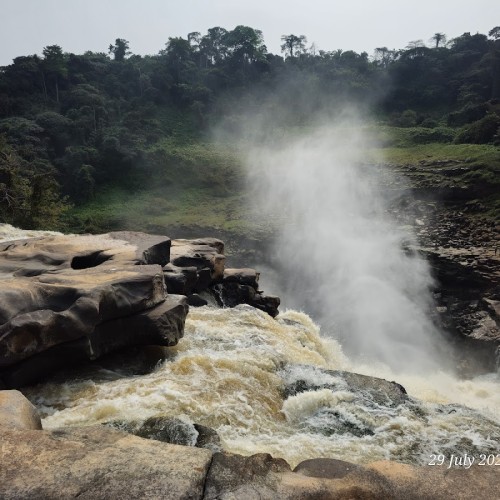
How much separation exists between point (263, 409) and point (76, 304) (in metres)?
3.93

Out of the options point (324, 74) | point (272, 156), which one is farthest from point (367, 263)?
point (324, 74)

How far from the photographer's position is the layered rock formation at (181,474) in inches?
148

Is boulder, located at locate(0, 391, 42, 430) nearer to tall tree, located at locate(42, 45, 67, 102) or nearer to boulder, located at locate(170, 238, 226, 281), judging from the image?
boulder, located at locate(170, 238, 226, 281)

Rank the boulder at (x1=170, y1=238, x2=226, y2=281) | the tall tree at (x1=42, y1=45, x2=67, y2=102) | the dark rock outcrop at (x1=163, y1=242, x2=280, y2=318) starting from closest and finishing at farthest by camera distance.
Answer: the dark rock outcrop at (x1=163, y1=242, x2=280, y2=318) < the boulder at (x1=170, y1=238, x2=226, y2=281) < the tall tree at (x1=42, y1=45, x2=67, y2=102)

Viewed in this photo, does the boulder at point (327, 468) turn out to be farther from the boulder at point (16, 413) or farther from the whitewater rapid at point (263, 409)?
the boulder at point (16, 413)

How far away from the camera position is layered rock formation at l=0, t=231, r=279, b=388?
7.18 m

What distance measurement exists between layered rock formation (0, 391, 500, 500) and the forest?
31196 mm

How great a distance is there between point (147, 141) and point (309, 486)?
50.3 m

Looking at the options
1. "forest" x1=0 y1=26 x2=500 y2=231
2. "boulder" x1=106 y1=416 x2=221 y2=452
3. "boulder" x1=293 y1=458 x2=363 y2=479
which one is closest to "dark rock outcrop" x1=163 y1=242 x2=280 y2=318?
"boulder" x1=106 y1=416 x2=221 y2=452

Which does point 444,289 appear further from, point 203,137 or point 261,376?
point 203,137

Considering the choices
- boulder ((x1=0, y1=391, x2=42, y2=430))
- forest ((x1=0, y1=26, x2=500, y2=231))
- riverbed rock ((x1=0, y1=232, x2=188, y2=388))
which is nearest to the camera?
boulder ((x1=0, y1=391, x2=42, y2=430))

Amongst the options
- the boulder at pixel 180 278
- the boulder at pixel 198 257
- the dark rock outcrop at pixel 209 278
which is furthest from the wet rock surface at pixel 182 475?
the boulder at pixel 198 257

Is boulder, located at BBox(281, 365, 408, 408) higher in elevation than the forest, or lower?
lower

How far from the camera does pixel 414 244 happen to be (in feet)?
76.1
